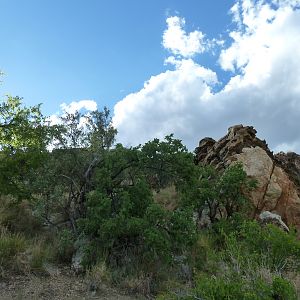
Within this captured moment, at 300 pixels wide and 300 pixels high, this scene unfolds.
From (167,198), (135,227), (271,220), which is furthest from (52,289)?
(167,198)

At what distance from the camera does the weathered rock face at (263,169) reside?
16656 mm

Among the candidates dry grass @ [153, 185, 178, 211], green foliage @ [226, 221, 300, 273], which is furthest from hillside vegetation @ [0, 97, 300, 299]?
dry grass @ [153, 185, 178, 211]

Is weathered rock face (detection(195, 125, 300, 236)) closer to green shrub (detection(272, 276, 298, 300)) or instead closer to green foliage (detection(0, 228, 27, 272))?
green foliage (detection(0, 228, 27, 272))

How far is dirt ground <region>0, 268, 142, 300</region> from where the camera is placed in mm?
8930

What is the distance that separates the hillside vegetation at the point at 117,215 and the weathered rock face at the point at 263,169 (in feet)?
4.11

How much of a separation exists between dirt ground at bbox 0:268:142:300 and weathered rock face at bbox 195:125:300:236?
8520 millimetres

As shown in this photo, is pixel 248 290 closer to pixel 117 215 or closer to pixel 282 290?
pixel 282 290

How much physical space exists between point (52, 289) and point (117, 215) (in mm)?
2389

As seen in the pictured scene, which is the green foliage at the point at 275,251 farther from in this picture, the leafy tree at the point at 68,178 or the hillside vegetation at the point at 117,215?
the leafy tree at the point at 68,178

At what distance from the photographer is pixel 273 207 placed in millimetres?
16578

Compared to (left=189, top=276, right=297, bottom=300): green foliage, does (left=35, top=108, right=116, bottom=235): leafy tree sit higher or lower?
higher

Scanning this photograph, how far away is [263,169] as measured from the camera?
17.3m

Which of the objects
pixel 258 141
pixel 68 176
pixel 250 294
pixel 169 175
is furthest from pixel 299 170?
pixel 250 294

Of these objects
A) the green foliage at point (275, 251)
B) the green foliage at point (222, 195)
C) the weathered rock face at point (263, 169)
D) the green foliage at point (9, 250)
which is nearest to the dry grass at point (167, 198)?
the weathered rock face at point (263, 169)
